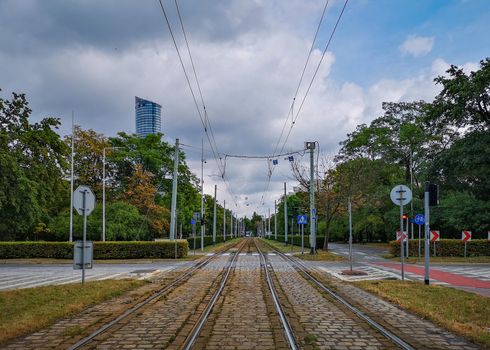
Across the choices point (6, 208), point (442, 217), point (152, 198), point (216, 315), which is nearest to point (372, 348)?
point (216, 315)

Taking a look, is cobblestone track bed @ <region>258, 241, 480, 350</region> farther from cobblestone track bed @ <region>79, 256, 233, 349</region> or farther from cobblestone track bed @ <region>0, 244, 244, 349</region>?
cobblestone track bed @ <region>0, 244, 244, 349</region>

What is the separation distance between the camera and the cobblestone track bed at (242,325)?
263 inches

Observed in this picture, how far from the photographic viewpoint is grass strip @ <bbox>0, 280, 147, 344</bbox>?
780 centimetres

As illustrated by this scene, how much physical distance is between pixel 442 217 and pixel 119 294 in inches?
1390

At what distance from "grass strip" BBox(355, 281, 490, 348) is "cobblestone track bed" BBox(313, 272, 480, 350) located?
0.20m

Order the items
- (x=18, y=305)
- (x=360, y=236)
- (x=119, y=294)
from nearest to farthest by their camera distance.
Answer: (x=18, y=305)
(x=119, y=294)
(x=360, y=236)

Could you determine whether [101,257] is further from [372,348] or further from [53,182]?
[372,348]

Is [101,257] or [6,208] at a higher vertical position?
[6,208]

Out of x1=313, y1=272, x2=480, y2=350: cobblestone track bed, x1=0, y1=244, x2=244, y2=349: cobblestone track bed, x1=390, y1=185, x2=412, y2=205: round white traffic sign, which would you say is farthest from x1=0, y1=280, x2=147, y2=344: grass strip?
x1=390, y1=185, x2=412, y2=205: round white traffic sign

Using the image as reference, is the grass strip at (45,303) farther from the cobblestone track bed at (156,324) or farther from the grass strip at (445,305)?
the grass strip at (445,305)

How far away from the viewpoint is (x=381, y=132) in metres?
50.6

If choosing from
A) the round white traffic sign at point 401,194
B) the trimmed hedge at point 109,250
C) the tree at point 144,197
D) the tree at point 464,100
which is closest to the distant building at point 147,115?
the tree at point 144,197

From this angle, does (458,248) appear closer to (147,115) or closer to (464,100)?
(464,100)

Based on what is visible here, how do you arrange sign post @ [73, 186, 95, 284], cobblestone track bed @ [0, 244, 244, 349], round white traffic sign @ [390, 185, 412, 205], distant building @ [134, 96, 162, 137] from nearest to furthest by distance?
1. cobblestone track bed @ [0, 244, 244, 349]
2. sign post @ [73, 186, 95, 284]
3. round white traffic sign @ [390, 185, 412, 205]
4. distant building @ [134, 96, 162, 137]
